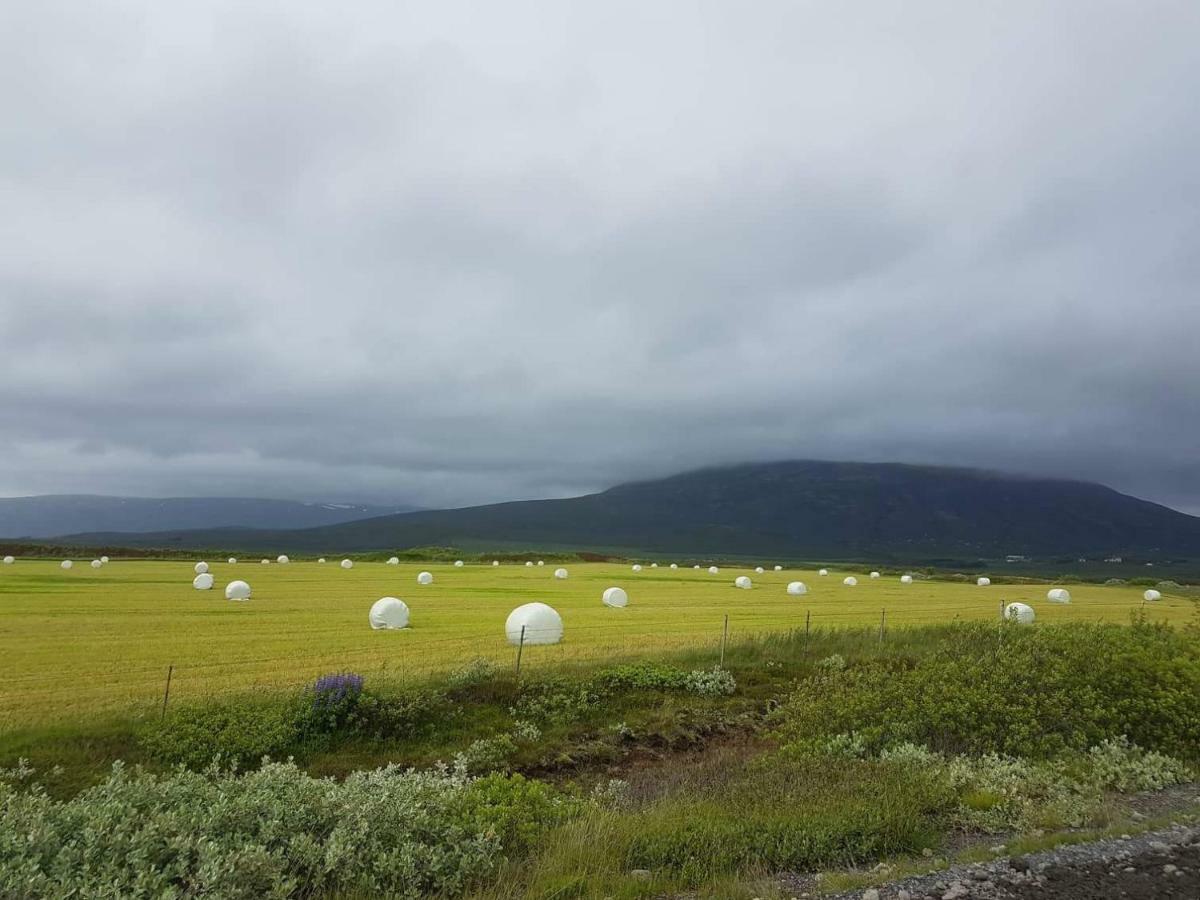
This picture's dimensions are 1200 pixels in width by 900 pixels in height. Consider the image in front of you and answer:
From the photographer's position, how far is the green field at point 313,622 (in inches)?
754

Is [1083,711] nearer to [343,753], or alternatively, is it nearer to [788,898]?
[788,898]

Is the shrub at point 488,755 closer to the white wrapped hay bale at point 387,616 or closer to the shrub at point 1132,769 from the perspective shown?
the shrub at point 1132,769

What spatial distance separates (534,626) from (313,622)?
11252 millimetres

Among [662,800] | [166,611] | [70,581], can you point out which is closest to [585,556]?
[70,581]

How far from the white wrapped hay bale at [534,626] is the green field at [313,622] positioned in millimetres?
694

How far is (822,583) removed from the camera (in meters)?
74.5

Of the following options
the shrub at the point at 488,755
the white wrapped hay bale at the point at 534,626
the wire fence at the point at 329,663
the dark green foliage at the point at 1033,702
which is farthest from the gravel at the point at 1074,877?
the white wrapped hay bale at the point at 534,626

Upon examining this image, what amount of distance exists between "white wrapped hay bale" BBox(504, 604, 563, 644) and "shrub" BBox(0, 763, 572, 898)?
17688 mm

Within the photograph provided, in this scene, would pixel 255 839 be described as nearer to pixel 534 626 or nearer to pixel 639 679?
pixel 639 679

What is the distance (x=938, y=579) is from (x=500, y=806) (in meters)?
94.7

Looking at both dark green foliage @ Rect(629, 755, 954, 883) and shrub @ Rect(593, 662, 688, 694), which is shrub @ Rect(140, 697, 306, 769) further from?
dark green foliage @ Rect(629, 755, 954, 883)

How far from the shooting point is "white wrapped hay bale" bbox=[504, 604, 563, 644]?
87.0ft

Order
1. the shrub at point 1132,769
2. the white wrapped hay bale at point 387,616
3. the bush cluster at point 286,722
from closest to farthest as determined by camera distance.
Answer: the shrub at point 1132,769 < the bush cluster at point 286,722 < the white wrapped hay bale at point 387,616

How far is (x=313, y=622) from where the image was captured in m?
31.9
